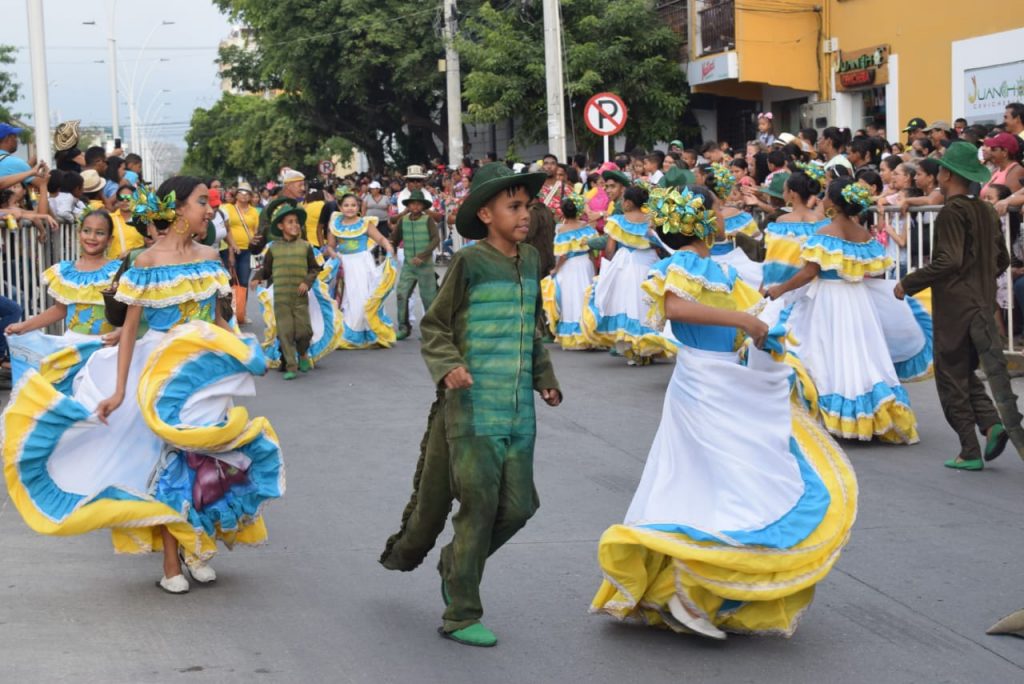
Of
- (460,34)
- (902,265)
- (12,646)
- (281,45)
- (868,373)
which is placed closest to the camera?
(12,646)

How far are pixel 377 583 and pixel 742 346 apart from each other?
199 centimetres

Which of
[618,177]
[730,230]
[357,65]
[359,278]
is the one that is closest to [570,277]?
[618,177]

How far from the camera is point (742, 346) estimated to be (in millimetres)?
Result: 6195

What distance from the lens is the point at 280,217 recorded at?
1451 cm

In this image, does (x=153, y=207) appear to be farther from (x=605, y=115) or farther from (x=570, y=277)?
(x=605, y=115)

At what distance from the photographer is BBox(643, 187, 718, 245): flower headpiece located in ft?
21.2

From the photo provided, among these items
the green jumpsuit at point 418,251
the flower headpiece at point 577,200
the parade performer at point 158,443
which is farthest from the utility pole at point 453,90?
the parade performer at point 158,443

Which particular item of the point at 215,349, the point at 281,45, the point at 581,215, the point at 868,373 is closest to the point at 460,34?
the point at 281,45

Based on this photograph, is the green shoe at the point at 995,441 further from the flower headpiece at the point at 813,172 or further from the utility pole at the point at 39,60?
the utility pole at the point at 39,60

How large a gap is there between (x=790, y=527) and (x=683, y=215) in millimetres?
1561

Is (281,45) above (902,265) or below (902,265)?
above

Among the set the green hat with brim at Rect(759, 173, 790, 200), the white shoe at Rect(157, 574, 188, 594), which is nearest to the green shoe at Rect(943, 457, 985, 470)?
the green hat with brim at Rect(759, 173, 790, 200)

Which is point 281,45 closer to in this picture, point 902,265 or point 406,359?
point 406,359

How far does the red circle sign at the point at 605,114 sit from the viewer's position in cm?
2205
